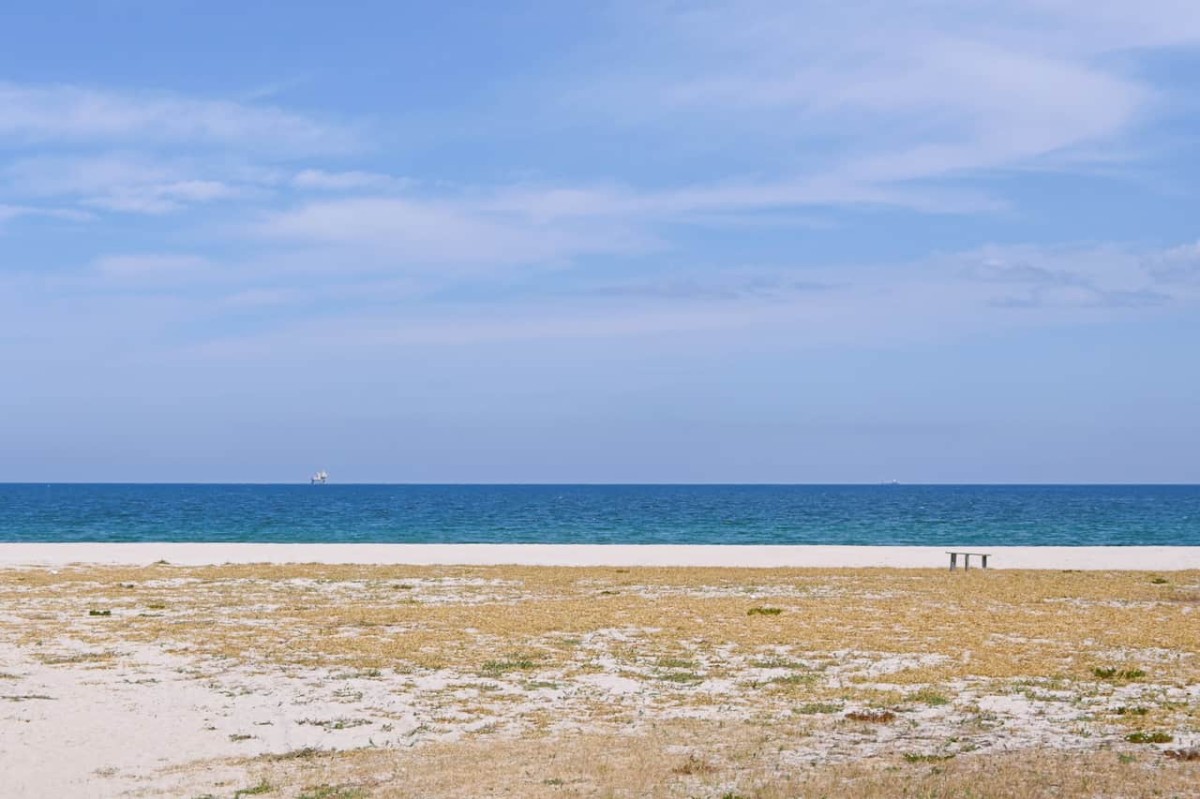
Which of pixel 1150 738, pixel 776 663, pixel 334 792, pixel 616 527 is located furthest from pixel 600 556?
pixel 616 527

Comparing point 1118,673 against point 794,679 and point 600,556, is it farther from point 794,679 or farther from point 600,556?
point 600,556

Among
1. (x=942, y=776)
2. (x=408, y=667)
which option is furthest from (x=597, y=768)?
(x=408, y=667)

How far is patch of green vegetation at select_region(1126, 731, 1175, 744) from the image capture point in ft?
49.1

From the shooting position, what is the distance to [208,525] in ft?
376

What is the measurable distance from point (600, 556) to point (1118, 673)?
43.0m

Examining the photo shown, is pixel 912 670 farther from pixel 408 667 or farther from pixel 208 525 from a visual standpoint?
pixel 208 525

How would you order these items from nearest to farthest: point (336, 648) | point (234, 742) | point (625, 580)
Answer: point (234, 742)
point (336, 648)
point (625, 580)

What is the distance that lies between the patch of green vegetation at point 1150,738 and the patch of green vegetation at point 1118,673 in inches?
190

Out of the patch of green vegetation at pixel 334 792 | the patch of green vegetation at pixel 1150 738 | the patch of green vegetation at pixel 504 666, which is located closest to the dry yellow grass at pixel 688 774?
the patch of green vegetation at pixel 334 792

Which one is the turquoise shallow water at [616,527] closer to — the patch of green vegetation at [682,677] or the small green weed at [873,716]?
the patch of green vegetation at [682,677]

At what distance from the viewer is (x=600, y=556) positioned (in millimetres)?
62219

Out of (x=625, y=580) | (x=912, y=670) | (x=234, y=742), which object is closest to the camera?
(x=234, y=742)

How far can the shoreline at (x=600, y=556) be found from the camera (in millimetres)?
52938

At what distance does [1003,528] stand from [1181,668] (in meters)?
95.4
